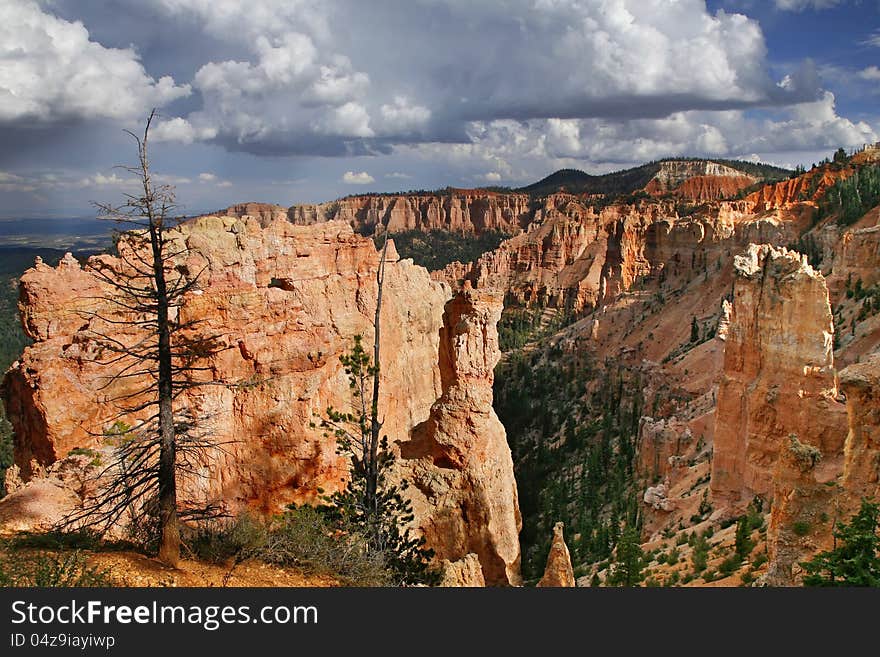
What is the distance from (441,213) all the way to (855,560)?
526ft

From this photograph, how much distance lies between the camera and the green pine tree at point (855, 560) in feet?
24.5

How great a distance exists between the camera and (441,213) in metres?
164

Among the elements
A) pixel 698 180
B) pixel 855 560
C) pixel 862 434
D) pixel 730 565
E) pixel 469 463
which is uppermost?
pixel 698 180

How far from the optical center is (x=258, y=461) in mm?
16984

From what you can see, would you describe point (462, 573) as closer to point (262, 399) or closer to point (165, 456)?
point (165, 456)

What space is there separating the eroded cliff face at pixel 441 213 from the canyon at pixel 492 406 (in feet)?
376

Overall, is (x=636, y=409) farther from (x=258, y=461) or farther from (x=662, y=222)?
(x=662, y=222)

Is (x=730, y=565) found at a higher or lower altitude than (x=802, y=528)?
lower

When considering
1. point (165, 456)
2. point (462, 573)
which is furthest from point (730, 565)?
point (165, 456)

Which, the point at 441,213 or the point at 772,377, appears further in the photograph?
the point at 441,213

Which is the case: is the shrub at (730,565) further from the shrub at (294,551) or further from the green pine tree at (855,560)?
the shrub at (294,551)

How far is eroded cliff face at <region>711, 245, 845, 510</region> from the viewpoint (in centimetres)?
1728

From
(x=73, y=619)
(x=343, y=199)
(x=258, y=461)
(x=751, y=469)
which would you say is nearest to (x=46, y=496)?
(x=258, y=461)

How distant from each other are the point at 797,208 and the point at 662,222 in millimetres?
13388
